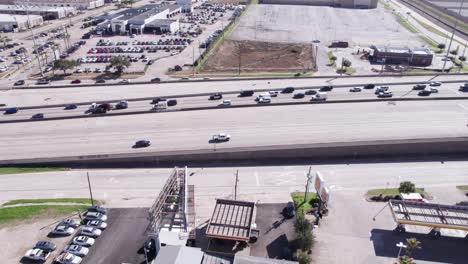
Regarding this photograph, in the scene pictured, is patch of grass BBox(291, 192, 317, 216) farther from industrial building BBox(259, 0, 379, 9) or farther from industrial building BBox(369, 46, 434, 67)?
industrial building BBox(259, 0, 379, 9)

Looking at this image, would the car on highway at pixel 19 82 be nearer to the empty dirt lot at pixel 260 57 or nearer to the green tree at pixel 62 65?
the green tree at pixel 62 65

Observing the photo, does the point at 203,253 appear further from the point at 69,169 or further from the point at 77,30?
the point at 77,30

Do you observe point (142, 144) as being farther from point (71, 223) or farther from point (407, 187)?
point (407, 187)

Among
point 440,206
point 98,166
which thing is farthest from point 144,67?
point 440,206

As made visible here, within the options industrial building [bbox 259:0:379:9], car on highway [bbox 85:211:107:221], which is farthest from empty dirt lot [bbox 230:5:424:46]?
car on highway [bbox 85:211:107:221]

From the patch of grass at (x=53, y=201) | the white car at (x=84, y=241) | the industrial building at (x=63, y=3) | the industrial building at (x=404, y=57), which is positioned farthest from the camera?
the industrial building at (x=63, y=3)

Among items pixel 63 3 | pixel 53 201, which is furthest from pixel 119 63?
pixel 63 3

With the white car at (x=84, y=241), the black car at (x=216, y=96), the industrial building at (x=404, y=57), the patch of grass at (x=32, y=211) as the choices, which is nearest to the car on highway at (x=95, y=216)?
the patch of grass at (x=32, y=211)
